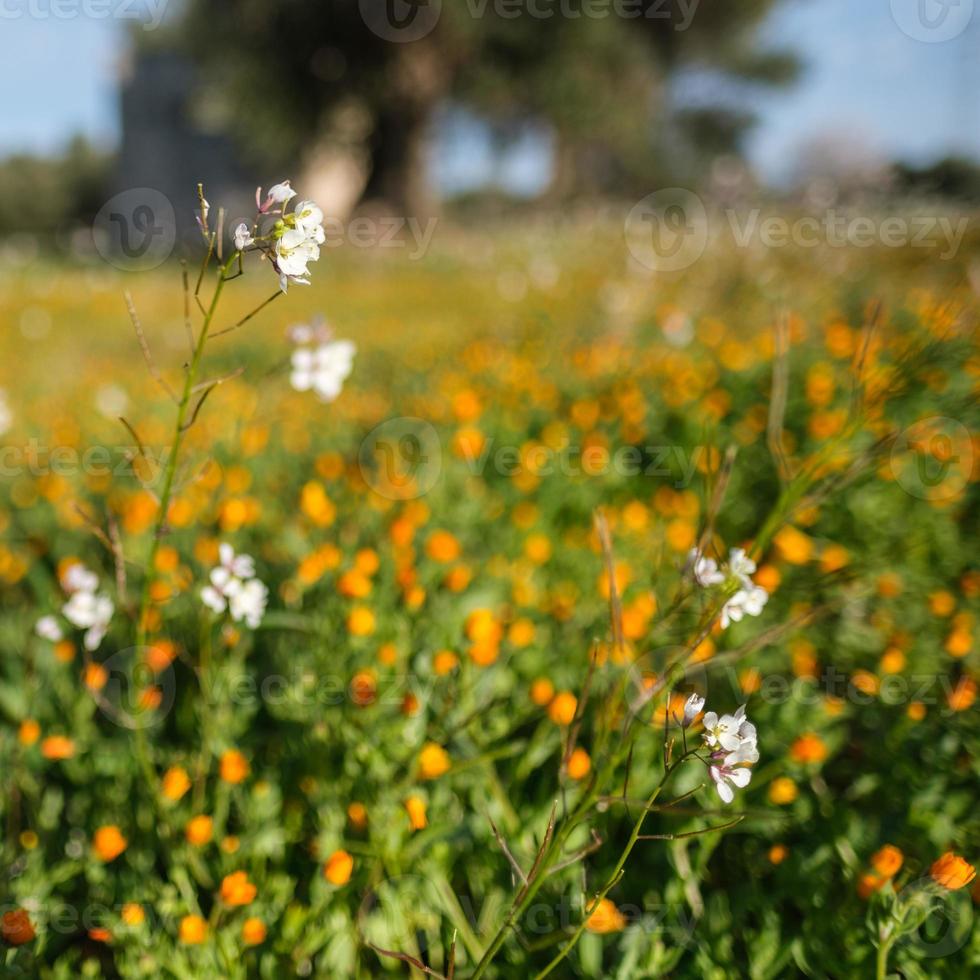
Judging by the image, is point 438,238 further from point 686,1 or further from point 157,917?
point 157,917

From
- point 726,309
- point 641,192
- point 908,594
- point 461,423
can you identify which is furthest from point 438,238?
point 641,192

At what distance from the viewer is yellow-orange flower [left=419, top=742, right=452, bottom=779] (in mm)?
1304

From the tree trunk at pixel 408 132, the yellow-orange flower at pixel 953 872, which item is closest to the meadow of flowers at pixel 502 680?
the yellow-orange flower at pixel 953 872

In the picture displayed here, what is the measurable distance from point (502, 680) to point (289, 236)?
104cm

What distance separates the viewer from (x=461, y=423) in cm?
275

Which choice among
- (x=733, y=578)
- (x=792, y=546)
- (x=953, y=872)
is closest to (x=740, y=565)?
(x=733, y=578)

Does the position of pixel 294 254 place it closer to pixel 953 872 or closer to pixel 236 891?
pixel 236 891

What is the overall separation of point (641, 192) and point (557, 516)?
25345mm

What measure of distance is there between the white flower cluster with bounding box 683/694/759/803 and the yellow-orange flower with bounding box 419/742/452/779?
0.61m

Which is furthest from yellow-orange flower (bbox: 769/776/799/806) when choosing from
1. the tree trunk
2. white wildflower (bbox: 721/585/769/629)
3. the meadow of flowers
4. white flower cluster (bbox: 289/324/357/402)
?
the tree trunk

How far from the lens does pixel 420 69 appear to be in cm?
1268

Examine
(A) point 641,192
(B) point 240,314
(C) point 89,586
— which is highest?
(C) point 89,586

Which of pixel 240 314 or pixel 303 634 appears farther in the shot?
pixel 240 314

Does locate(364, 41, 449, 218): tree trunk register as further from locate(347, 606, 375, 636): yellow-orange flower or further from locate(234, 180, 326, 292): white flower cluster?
locate(234, 180, 326, 292): white flower cluster
